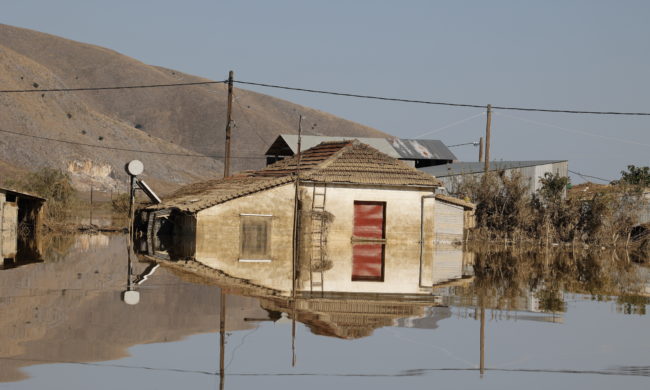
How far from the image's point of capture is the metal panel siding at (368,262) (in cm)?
2356

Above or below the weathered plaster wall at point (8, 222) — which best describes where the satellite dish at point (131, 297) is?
below

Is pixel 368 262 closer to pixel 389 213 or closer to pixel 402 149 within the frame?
pixel 389 213

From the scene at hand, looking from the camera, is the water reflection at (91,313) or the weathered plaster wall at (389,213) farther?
the weathered plaster wall at (389,213)

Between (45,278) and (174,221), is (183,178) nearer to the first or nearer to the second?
(174,221)

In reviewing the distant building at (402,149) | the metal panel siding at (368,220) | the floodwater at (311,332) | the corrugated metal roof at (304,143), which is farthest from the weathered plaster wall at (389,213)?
the distant building at (402,149)

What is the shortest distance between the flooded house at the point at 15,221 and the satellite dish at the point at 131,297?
7656mm

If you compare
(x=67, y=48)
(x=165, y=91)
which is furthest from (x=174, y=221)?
(x=67, y=48)

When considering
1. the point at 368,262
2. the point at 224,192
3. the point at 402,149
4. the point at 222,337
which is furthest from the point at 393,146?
the point at 222,337

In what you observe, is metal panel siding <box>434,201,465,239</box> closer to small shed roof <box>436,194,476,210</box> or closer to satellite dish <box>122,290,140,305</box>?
small shed roof <box>436,194,476,210</box>

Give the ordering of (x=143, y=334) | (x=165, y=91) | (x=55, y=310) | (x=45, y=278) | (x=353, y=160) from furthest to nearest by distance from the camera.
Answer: (x=165, y=91) → (x=353, y=160) → (x=45, y=278) → (x=55, y=310) → (x=143, y=334)

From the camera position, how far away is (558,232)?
49.5 meters

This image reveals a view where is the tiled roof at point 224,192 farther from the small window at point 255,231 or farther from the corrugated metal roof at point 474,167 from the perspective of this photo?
the corrugated metal roof at point 474,167

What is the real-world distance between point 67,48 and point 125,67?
47.7 ft

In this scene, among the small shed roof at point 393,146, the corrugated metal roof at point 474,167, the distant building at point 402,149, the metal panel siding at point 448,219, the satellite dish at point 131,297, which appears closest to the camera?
the satellite dish at point 131,297
